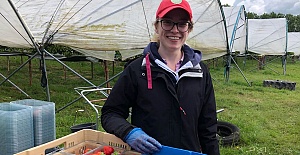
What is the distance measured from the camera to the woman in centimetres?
195

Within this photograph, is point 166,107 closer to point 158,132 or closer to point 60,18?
point 158,132

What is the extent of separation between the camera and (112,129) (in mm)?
1900

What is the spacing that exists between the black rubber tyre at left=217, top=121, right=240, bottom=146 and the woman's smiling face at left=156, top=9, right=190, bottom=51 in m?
3.43

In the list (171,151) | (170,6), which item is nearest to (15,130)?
(171,151)

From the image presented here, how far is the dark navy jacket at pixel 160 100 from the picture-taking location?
1.95 meters

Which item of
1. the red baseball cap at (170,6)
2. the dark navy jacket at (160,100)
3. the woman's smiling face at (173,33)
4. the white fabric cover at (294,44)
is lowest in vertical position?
the dark navy jacket at (160,100)

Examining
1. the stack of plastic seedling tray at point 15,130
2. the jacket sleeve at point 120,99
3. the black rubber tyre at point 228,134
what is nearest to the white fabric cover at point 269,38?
the black rubber tyre at point 228,134

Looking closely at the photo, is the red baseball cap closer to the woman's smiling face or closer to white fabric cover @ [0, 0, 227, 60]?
the woman's smiling face

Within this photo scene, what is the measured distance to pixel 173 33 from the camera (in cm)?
196

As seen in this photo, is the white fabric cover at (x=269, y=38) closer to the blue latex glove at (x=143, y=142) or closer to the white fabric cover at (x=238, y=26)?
the white fabric cover at (x=238, y=26)

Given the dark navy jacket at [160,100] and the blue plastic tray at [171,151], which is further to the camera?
the dark navy jacket at [160,100]

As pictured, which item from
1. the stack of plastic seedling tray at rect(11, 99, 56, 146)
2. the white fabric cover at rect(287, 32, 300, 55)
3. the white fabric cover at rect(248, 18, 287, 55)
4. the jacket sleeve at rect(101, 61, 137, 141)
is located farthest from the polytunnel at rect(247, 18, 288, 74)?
the jacket sleeve at rect(101, 61, 137, 141)

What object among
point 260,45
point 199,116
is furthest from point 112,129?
point 260,45

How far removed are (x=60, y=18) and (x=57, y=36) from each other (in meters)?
0.36
